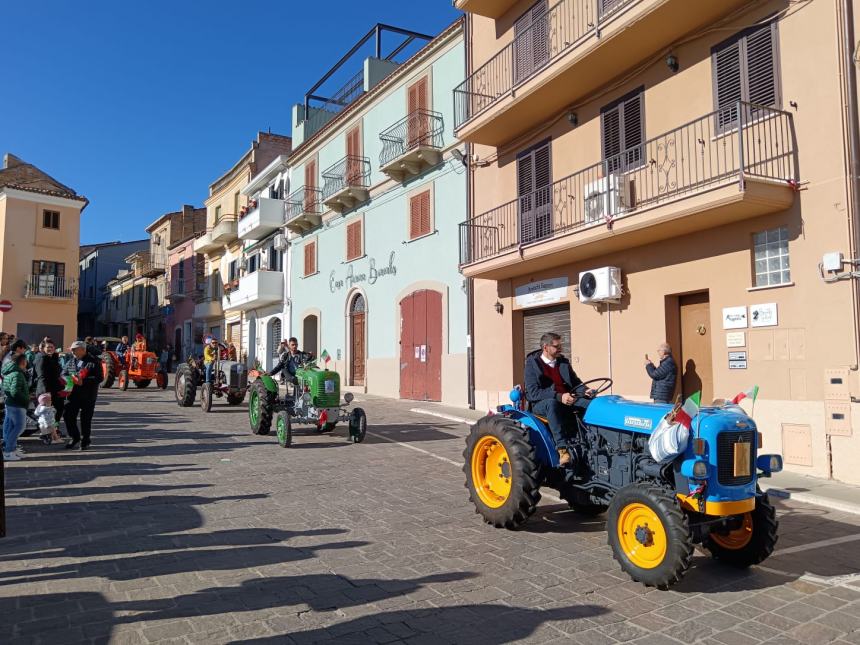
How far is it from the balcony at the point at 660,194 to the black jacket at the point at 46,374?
28.9 ft

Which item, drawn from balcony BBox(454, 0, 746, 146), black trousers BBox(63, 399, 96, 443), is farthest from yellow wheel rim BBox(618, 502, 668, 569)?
black trousers BBox(63, 399, 96, 443)

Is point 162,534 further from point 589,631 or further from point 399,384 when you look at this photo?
point 399,384

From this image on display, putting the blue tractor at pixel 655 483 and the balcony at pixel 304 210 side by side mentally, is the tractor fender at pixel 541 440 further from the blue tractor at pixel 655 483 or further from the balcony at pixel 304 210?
the balcony at pixel 304 210

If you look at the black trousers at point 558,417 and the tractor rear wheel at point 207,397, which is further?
the tractor rear wheel at point 207,397

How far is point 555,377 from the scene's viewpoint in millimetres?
6301

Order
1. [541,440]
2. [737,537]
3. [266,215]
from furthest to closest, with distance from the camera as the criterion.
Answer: [266,215] → [541,440] → [737,537]

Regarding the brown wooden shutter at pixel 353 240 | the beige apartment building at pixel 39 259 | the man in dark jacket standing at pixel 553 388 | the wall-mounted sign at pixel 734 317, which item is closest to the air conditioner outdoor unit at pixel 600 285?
the wall-mounted sign at pixel 734 317

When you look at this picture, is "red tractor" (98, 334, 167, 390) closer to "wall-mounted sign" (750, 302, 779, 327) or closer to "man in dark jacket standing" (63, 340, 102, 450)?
"man in dark jacket standing" (63, 340, 102, 450)

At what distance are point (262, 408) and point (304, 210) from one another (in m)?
15.5

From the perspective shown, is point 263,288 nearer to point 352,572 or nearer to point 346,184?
point 346,184

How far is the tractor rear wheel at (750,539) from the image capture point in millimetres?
4754

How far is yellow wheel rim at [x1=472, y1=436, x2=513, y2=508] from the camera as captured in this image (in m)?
6.17

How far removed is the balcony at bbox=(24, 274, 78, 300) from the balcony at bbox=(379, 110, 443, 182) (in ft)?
75.1

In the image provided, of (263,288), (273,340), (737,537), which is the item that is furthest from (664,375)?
(273,340)
